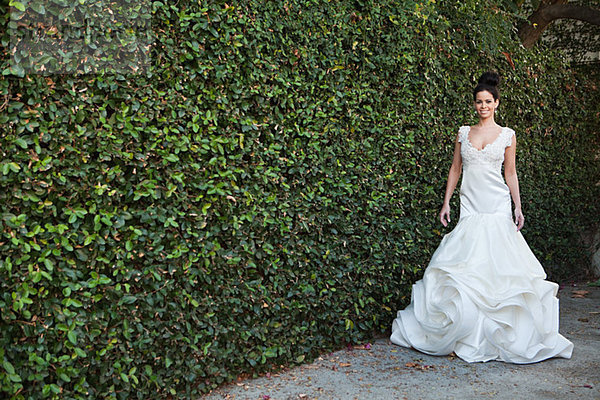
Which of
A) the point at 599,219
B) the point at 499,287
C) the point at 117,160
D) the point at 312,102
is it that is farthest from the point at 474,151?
the point at 599,219

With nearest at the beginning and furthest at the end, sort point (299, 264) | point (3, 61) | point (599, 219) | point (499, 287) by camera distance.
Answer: point (3, 61), point (299, 264), point (499, 287), point (599, 219)

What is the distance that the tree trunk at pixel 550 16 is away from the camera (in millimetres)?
9039

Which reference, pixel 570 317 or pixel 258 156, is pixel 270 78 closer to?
pixel 258 156

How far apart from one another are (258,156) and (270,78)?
55 centimetres

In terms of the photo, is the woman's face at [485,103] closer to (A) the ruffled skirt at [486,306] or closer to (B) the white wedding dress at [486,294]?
(B) the white wedding dress at [486,294]

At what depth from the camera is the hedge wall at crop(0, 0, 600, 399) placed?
3.01 metres

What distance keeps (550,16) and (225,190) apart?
764 cm

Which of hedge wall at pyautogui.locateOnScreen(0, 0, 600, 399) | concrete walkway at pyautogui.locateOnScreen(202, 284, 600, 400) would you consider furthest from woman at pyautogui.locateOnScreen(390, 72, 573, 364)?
hedge wall at pyautogui.locateOnScreen(0, 0, 600, 399)

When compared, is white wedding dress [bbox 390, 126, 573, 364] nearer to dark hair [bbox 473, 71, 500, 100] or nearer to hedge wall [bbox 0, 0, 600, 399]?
dark hair [bbox 473, 71, 500, 100]

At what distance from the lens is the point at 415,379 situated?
4.18 meters

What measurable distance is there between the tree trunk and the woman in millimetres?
4537

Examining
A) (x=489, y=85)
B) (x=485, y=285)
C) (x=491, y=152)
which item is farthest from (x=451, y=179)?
(x=485, y=285)

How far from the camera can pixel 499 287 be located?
4684 millimetres

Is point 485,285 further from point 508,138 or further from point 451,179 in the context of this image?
point 508,138
